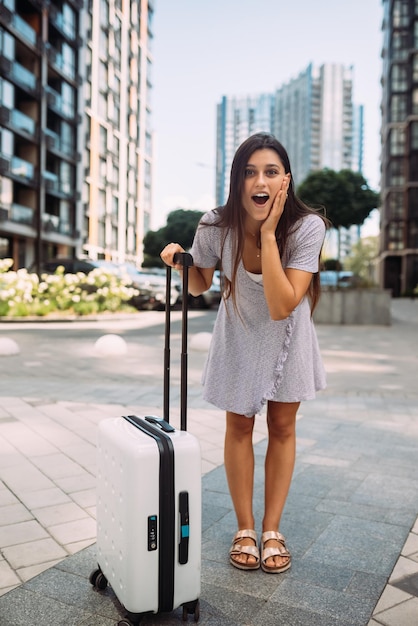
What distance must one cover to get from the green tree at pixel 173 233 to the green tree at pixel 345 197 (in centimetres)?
3172

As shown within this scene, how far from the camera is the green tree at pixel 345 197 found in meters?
20.4

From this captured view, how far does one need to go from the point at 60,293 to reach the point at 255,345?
16338mm

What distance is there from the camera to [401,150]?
64.2 m

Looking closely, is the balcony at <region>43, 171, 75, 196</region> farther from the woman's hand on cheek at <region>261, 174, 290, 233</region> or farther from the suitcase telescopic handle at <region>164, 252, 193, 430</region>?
the woman's hand on cheek at <region>261, 174, 290, 233</region>

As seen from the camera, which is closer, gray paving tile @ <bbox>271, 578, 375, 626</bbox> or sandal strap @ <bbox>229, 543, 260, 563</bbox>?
gray paving tile @ <bbox>271, 578, 375, 626</bbox>

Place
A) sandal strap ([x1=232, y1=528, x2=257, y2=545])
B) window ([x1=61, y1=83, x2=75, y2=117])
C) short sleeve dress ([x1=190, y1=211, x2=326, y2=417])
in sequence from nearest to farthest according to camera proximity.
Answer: short sleeve dress ([x1=190, y1=211, x2=326, y2=417]) < sandal strap ([x1=232, y1=528, x2=257, y2=545]) < window ([x1=61, y1=83, x2=75, y2=117])

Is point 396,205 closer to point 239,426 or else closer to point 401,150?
point 401,150

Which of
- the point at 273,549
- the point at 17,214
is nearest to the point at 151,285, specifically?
the point at 17,214

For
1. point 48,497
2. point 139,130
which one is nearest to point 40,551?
point 48,497

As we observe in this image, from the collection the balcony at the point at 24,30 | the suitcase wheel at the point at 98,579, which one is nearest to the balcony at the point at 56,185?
the balcony at the point at 24,30

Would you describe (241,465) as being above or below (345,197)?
below

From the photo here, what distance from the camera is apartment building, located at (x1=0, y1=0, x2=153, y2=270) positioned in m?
33.9

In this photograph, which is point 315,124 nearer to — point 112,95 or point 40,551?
point 112,95

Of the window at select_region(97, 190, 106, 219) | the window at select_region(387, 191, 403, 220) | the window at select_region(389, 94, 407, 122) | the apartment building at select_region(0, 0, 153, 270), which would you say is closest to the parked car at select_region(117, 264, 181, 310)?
the apartment building at select_region(0, 0, 153, 270)
